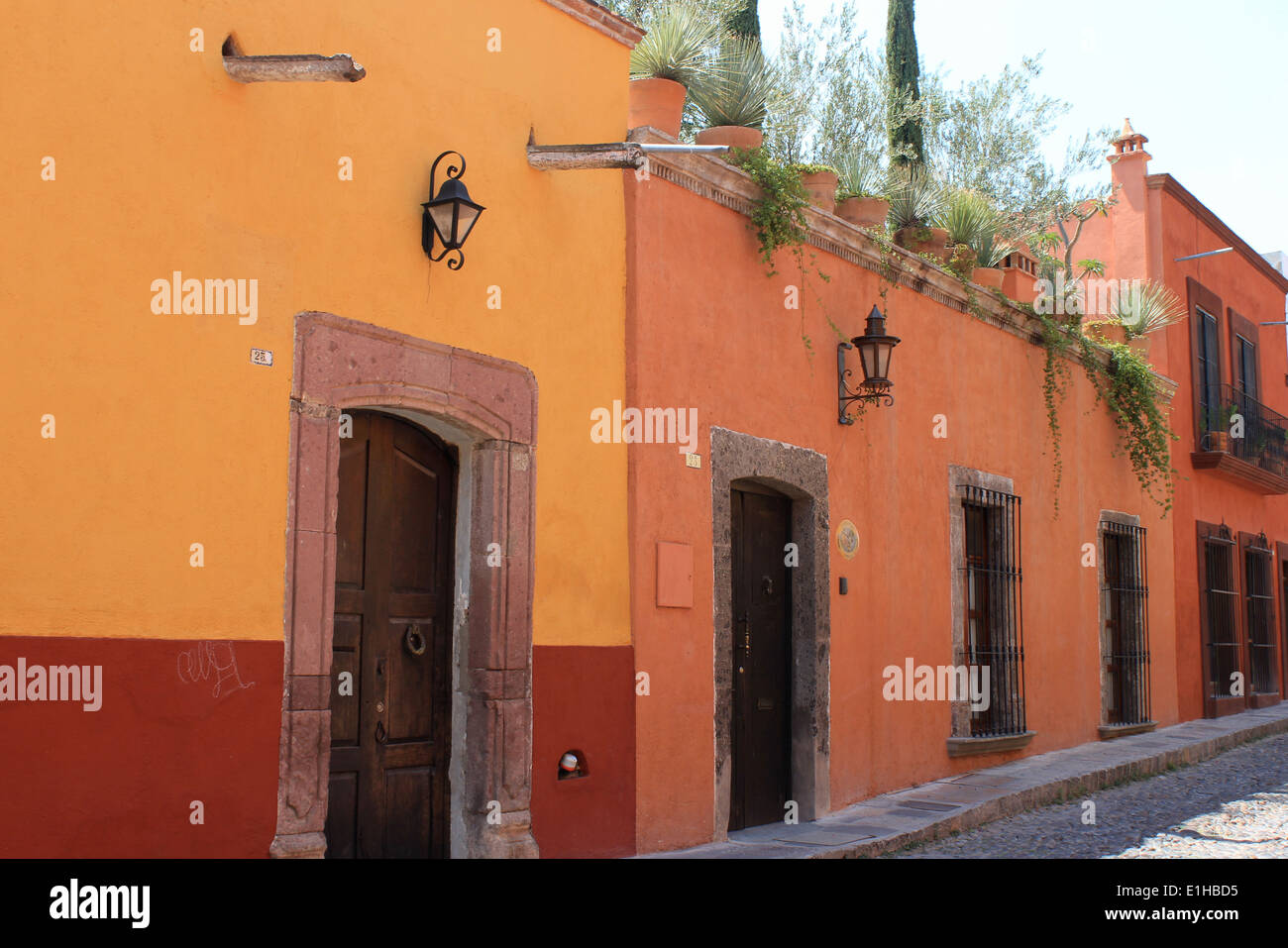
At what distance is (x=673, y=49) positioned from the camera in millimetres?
7418

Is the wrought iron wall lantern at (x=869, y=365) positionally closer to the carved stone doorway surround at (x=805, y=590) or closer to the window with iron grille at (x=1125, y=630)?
the carved stone doorway surround at (x=805, y=590)

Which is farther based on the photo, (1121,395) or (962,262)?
(1121,395)

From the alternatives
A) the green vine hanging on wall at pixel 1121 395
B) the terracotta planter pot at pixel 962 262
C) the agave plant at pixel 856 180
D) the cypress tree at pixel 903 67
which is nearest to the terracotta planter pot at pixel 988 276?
the terracotta planter pot at pixel 962 262

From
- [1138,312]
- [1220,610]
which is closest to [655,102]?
[1138,312]

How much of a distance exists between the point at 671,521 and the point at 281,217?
2.80 meters

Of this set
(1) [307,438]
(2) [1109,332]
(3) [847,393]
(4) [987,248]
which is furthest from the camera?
(2) [1109,332]

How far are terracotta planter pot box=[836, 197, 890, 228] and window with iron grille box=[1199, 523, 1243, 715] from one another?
8.63 m

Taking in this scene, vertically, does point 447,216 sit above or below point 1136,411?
below

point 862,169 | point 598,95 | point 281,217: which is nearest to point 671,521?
point 598,95

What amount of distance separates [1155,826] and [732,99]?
540 centimetres

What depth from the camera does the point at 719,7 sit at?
12.5m

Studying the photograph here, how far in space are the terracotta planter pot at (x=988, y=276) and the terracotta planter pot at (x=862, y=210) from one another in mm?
1914

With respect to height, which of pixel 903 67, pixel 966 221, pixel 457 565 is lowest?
pixel 457 565

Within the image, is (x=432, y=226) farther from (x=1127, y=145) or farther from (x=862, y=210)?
(x=1127, y=145)
